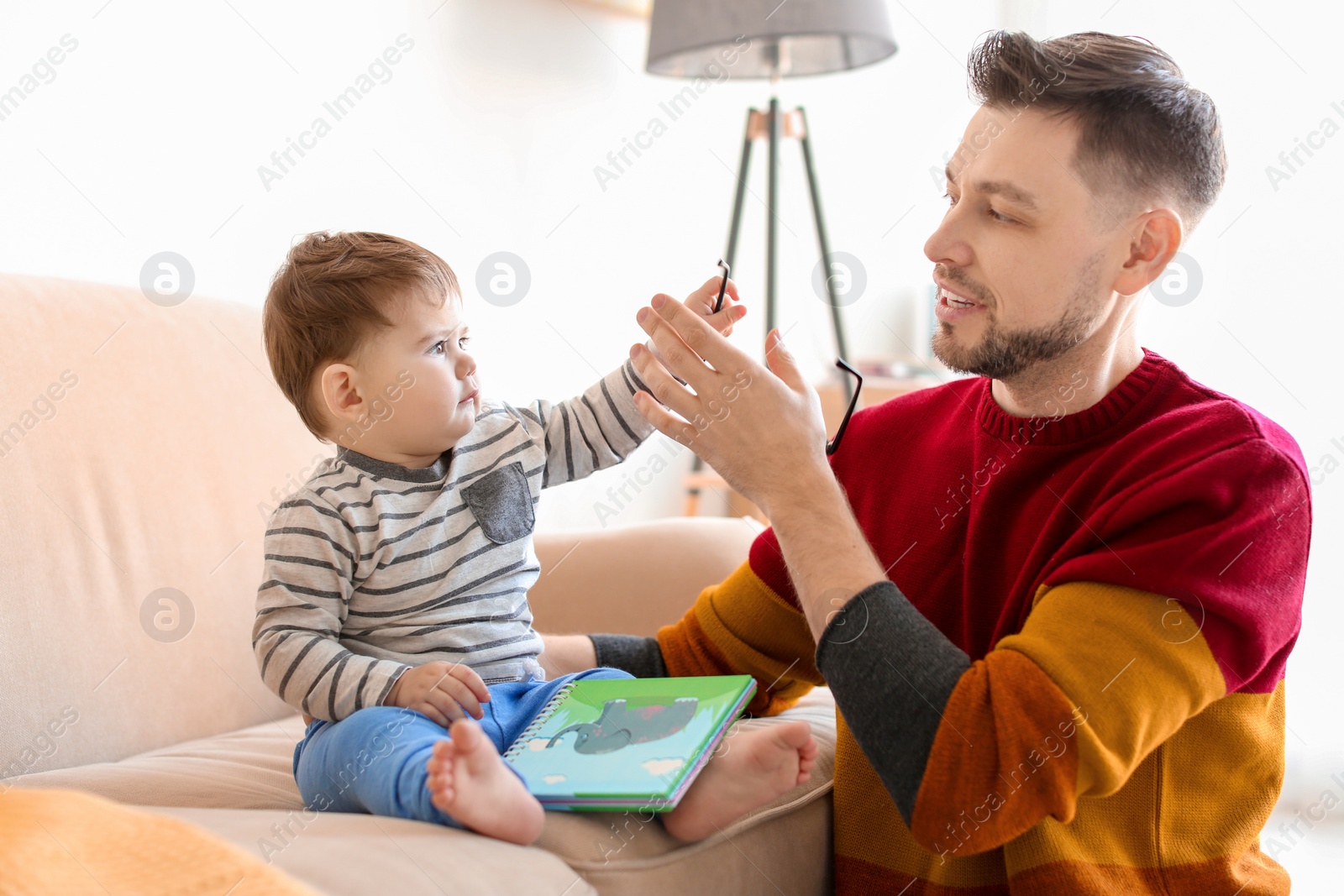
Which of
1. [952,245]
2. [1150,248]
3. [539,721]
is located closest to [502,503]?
[539,721]

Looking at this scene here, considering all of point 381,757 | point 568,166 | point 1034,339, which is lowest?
point 381,757

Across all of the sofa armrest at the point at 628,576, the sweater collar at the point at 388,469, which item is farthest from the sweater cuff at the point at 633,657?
the sweater collar at the point at 388,469

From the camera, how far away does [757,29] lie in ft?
8.05

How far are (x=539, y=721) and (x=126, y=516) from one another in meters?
0.69

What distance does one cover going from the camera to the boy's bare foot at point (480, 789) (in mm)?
887

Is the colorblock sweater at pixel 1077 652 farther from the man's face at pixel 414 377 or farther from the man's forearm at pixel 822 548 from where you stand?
the man's face at pixel 414 377

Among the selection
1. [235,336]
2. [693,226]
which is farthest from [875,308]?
[235,336]

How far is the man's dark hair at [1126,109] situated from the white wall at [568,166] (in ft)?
4.63

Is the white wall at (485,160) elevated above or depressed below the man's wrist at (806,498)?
above

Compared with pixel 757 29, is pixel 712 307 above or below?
below

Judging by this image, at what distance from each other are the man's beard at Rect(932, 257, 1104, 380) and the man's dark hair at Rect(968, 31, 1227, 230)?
0.10m

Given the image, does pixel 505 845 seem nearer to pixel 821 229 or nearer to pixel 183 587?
pixel 183 587

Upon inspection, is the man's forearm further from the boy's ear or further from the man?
the boy's ear

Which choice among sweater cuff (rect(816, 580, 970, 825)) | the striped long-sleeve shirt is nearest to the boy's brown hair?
the striped long-sleeve shirt
